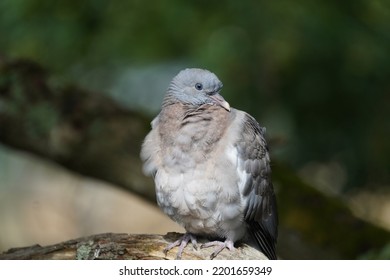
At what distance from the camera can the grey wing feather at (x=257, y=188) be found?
3801 mm

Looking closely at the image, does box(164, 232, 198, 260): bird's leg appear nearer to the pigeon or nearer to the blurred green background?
the pigeon

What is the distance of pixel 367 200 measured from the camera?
589cm

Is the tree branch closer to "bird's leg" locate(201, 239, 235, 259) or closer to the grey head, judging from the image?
"bird's leg" locate(201, 239, 235, 259)

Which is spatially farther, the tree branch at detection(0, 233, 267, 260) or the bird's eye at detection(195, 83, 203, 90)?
the bird's eye at detection(195, 83, 203, 90)

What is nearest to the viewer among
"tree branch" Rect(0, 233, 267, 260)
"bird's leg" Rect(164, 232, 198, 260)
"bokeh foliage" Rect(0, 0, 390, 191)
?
"tree branch" Rect(0, 233, 267, 260)

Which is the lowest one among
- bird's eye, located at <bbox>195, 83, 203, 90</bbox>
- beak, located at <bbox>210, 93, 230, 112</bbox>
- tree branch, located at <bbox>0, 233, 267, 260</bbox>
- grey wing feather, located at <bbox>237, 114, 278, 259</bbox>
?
tree branch, located at <bbox>0, 233, 267, 260</bbox>

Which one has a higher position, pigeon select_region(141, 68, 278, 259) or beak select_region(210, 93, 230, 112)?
beak select_region(210, 93, 230, 112)

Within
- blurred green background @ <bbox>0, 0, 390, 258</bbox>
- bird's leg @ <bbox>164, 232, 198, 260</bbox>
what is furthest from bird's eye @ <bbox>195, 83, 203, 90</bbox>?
blurred green background @ <bbox>0, 0, 390, 258</bbox>

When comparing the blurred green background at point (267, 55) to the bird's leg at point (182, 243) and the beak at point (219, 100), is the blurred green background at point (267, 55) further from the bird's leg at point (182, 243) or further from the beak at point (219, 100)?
the bird's leg at point (182, 243)

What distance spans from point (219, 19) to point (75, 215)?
7.89 feet

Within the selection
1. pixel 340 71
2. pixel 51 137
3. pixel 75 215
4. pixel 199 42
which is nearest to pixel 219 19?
pixel 199 42

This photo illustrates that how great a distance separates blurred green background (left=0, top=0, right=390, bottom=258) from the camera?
17.9 ft

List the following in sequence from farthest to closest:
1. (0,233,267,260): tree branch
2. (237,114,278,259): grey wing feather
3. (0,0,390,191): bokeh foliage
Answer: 1. (0,0,390,191): bokeh foliage
2. (237,114,278,259): grey wing feather
3. (0,233,267,260): tree branch

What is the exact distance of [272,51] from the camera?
218 inches
